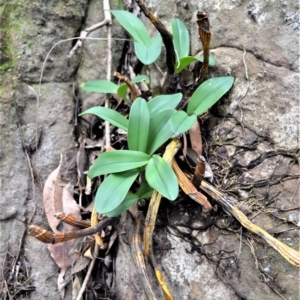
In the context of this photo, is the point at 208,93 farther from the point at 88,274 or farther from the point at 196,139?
the point at 88,274

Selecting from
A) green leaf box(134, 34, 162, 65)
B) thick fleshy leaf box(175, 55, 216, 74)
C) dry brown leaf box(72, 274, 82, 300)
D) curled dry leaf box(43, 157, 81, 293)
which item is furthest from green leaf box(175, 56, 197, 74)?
dry brown leaf box(72, 274, 82, 300)

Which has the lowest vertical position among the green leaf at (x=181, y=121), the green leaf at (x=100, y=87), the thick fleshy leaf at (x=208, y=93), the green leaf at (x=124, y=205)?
the green leaf at (x=124, y=205)

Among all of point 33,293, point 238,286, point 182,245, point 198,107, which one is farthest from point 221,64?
point 33,293

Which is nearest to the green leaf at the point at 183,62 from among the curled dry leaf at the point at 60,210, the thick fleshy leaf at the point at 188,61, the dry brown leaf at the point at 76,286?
the thick fleshy leaf at the point at 188,61

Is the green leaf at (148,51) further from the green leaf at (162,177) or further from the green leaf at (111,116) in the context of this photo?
the green leaf at (162,177)

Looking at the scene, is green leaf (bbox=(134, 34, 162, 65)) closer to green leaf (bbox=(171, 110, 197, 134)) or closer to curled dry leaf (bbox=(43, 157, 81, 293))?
green leaf (bbox=(171, 110, 197, 134))

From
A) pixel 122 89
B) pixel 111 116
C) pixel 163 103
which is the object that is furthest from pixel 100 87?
pixel 163 103
